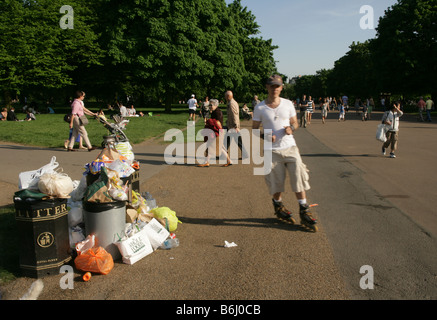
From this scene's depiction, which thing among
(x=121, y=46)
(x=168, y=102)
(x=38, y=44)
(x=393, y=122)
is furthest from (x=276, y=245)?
(x=38, y=44)

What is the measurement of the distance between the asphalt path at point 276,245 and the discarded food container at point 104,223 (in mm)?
260

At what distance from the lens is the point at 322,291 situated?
11.8 feet

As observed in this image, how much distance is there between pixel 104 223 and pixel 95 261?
1.69 ft

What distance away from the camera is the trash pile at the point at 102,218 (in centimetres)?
412

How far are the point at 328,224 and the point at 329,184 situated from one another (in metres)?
2.84

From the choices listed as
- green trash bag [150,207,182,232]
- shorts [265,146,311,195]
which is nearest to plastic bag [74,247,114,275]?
green trash bag [150,207,182,232]

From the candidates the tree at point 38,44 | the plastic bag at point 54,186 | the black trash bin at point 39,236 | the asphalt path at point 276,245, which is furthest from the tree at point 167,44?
the black trash bin at point 39,236

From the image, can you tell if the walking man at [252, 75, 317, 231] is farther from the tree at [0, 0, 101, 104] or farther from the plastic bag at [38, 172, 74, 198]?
the tree at [0, 0, 101, 104]

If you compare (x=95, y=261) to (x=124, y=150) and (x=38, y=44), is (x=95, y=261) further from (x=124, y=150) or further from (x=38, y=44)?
(x=38, y=44)

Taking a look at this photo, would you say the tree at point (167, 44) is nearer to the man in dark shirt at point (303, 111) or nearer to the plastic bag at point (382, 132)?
the man in dark shirt at point (303, 111)

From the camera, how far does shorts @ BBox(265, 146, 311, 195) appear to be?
17.5ft

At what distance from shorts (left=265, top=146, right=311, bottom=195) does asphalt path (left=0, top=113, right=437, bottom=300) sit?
1.95 ft

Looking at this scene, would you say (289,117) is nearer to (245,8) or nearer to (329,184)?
(329,184)
